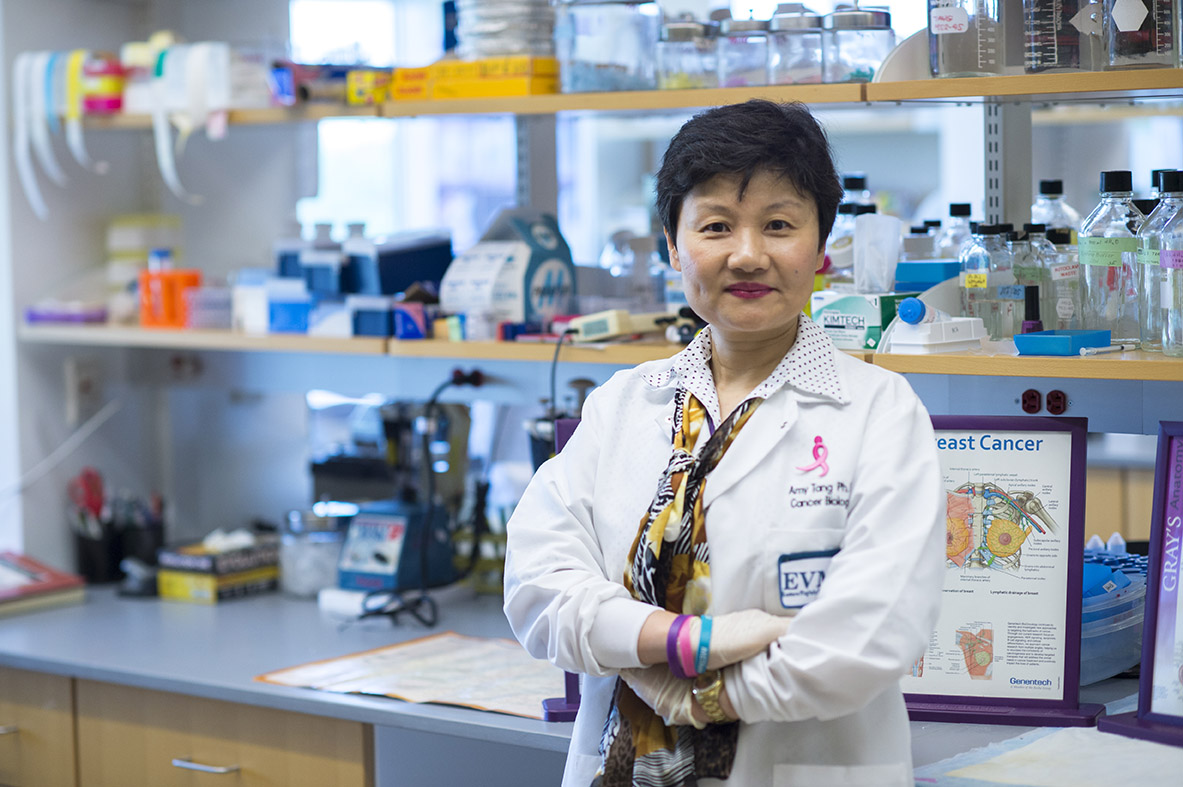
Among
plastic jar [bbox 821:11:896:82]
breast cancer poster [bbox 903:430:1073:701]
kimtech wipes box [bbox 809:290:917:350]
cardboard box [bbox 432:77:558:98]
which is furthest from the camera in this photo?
cardboard box [bbox 432:77:558:98]

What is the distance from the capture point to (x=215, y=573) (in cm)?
276

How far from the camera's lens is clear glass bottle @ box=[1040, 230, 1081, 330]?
193 centimetres

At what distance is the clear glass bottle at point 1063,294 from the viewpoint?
6.32 feet

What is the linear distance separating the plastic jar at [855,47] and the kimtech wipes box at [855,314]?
1.14 feet

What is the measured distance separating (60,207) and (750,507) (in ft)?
7.01

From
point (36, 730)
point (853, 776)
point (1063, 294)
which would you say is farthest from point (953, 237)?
point (36, 730)

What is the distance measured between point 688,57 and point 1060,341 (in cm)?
78

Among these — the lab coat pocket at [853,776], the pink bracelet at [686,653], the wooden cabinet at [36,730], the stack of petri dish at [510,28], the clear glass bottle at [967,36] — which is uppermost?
the stack of petri dish at [510,28]

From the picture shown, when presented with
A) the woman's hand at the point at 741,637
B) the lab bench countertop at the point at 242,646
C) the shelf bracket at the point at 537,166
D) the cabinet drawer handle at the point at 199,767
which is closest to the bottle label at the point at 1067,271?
the woman's hand at the point at 741,637

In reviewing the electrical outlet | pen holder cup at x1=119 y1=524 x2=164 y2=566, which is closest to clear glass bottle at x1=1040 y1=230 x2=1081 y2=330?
pen holder cup at x1=119 y1=524 x2=164 y2=566

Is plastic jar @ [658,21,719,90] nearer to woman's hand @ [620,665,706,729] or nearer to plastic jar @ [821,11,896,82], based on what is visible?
plastic jar @ [821,11,896,82]

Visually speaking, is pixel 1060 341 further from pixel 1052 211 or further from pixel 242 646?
pixel 242 646

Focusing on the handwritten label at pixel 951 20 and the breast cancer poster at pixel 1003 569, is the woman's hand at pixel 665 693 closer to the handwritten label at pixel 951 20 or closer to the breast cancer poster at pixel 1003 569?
the breast cancer poster at pixel 1003 569

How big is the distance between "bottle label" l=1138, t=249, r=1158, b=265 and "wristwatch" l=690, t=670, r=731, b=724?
0.90 m
